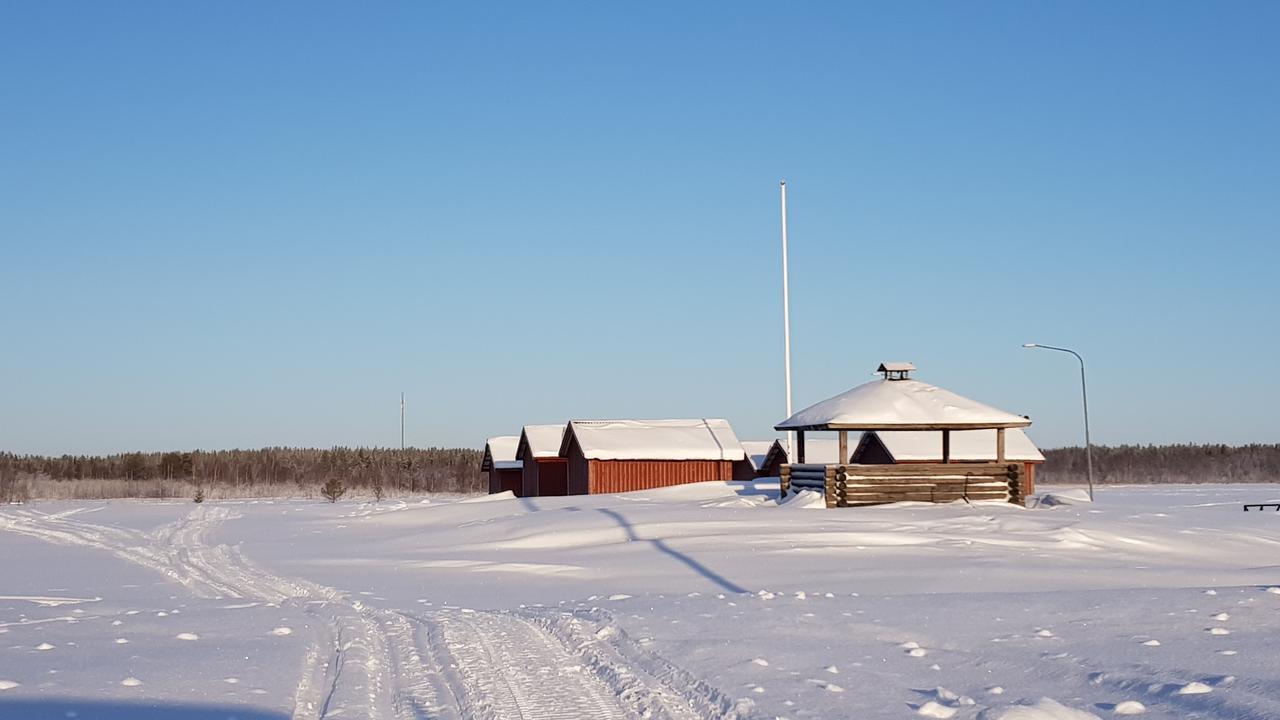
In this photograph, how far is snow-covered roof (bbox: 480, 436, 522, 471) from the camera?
55.6 meters

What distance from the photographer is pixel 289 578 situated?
64.6ft

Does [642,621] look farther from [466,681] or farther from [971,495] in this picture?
[971,495]

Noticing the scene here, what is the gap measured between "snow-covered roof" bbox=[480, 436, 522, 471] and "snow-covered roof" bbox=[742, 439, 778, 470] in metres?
10.5

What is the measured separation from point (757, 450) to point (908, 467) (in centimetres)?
2321

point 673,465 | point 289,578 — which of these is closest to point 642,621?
point 289,578

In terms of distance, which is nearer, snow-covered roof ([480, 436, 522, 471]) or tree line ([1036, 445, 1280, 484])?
snow-covered roof ([480, 436, 522, 471])

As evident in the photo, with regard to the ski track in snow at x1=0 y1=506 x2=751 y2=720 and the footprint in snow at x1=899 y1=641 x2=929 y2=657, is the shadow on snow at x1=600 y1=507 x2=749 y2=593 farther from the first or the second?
the footprint in snow at x1=899 y1=641 x2=929 y2=657

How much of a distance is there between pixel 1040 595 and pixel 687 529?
38.5ft

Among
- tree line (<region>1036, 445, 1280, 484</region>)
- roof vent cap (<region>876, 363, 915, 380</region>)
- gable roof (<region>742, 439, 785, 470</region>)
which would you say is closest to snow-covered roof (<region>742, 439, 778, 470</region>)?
gable roof (<region>742, 439, 785, 470</region>)

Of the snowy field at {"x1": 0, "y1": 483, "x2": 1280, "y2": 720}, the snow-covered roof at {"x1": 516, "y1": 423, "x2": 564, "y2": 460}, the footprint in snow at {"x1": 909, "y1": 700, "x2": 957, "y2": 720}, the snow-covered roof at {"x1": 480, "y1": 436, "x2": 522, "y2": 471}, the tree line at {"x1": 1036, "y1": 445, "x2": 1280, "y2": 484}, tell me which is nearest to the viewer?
the footprint in snow at {"x1": 909, "y1": 700, "x2": 957, "y2": 720}

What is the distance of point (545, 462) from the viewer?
50.6 meters

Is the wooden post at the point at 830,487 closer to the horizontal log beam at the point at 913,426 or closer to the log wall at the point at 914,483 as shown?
the log wall at the point at 914,483

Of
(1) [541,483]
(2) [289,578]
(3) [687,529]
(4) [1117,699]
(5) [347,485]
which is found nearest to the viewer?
(4) [1117,699]

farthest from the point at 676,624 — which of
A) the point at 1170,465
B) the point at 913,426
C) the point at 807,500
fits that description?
the point at 1170,465
